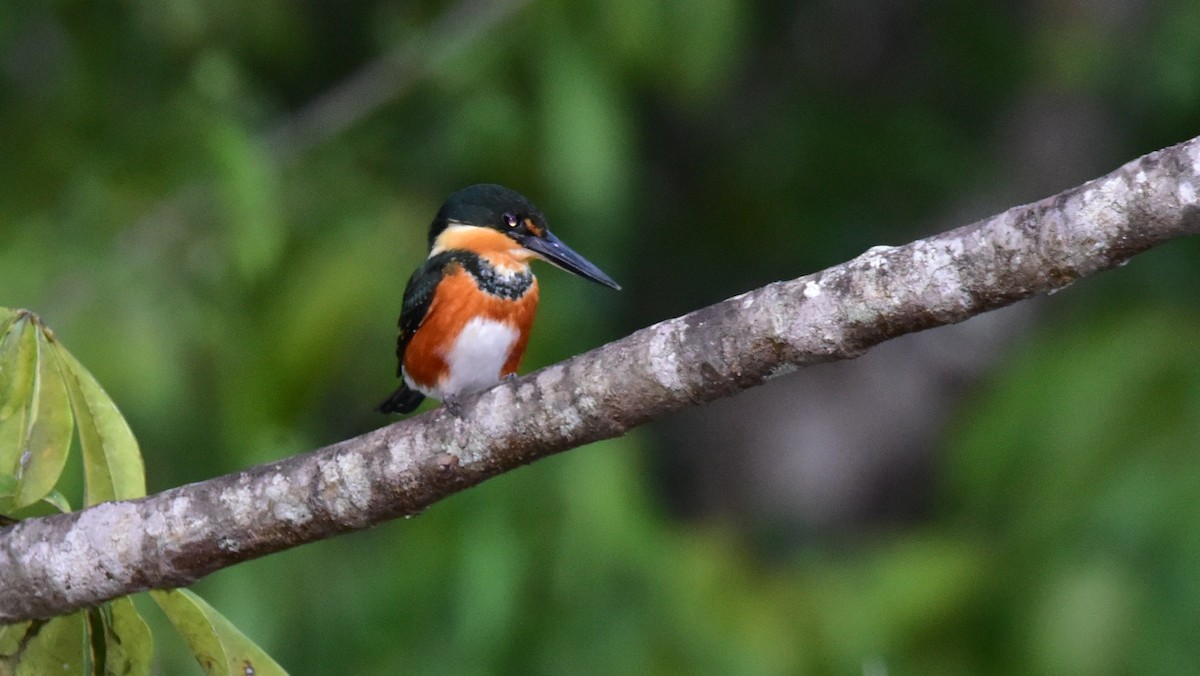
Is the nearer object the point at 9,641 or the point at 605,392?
the point at 605,392

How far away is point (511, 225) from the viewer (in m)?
3.57

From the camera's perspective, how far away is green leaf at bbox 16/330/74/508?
238 centimetres

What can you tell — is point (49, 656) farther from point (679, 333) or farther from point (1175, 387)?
point (1175, 387)

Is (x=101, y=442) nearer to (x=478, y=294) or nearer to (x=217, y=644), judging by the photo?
(x=217, y=644)

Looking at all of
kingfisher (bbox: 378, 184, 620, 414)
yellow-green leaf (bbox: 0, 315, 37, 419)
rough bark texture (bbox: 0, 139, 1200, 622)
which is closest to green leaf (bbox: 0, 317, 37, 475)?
yellow-green leaf (bbox: 0, 315, 37, 419)

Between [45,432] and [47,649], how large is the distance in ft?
1.10

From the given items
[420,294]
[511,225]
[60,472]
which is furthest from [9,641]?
[511,225]

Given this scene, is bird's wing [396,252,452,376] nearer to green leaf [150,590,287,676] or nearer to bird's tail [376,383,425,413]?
bird's tail [376,383,425,413]

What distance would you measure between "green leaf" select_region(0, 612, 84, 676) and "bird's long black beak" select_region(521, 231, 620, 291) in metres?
1.42

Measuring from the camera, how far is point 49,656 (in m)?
2.41

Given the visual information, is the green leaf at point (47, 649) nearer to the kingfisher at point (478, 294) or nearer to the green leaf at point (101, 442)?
the green leaf at point (101, 442)

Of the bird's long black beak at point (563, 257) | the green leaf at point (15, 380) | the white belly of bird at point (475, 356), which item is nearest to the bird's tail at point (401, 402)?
the white belly of bird at point (475, 356)

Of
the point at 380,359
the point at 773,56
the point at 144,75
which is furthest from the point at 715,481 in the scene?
the point at 144,75

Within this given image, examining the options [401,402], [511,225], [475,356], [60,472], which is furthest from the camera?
[401,402]
